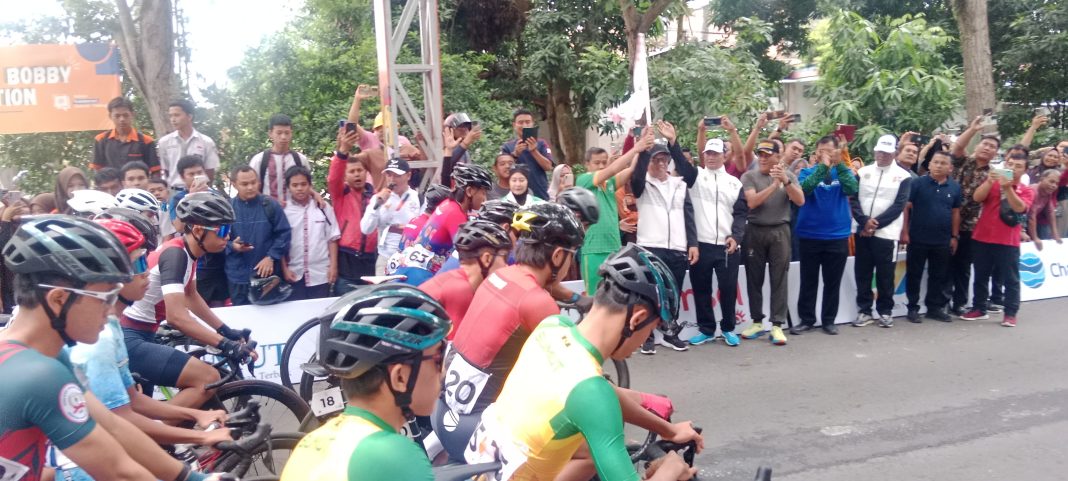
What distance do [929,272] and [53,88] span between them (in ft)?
39.4

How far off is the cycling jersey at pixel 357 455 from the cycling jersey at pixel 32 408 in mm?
760

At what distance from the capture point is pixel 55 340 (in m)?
2.76

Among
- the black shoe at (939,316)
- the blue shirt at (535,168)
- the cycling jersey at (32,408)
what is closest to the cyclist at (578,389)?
the cycling jersey at (32,408)

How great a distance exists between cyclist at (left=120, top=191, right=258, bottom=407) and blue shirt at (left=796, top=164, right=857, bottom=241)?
6.28 meters

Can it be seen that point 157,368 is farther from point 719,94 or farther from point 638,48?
point 719,94

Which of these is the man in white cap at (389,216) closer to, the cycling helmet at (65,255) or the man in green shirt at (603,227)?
the man in green shirt at (603,227)

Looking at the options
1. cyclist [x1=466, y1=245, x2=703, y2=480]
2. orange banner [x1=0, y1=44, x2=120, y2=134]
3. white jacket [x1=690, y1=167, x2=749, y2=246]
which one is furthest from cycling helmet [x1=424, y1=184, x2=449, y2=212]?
orange banner [x1=0, y1=44, x2=120, y2=134]

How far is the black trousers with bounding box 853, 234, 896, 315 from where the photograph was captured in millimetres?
9539

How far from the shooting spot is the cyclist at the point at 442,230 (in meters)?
6.45

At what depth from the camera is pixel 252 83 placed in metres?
14.3

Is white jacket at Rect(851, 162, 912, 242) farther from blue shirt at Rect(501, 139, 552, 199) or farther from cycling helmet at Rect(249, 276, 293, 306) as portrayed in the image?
cycling helmet at Rect(249, 276, 293, 306)

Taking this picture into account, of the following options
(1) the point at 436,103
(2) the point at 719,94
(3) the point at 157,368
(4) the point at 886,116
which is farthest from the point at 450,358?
(4) the point at 886,116

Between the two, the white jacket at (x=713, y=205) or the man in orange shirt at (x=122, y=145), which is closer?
the white jacket at (x=713, y=205)

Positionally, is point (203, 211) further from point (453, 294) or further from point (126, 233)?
point (453, 294)
